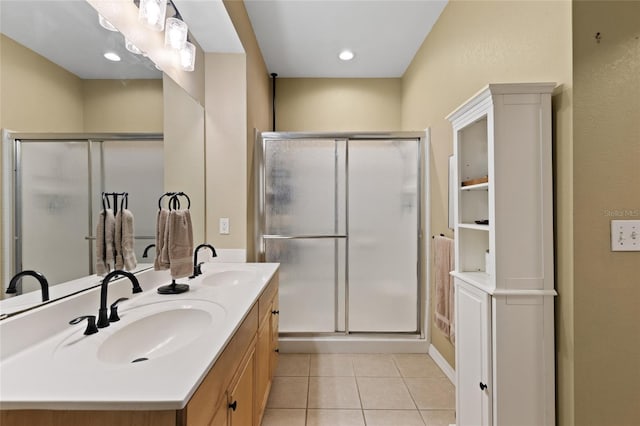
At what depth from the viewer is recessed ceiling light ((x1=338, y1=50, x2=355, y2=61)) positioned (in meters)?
2.89

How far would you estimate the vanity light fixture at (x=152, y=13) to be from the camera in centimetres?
141

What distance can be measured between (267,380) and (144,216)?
121cm

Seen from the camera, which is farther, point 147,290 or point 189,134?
point 189,134

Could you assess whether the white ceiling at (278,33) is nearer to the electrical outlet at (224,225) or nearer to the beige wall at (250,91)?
the beige wall at (250,91)

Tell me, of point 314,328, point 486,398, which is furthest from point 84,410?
point 314,328

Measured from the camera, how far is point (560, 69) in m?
1.21

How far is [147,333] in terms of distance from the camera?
109 cm

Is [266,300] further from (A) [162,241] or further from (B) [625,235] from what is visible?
(B) [625,235]

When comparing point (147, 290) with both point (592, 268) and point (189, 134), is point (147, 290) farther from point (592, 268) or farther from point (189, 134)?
point (592, 268)

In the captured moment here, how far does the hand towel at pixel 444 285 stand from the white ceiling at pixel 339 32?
6.11ft

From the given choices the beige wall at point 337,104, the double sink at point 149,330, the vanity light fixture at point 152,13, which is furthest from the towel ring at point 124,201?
the beige wall at point 337,104

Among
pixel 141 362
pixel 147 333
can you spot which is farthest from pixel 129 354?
pixel 141 362

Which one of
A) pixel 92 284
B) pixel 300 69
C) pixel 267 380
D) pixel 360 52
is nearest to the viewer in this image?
pixel 92 284

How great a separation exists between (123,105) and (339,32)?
6.61ft
